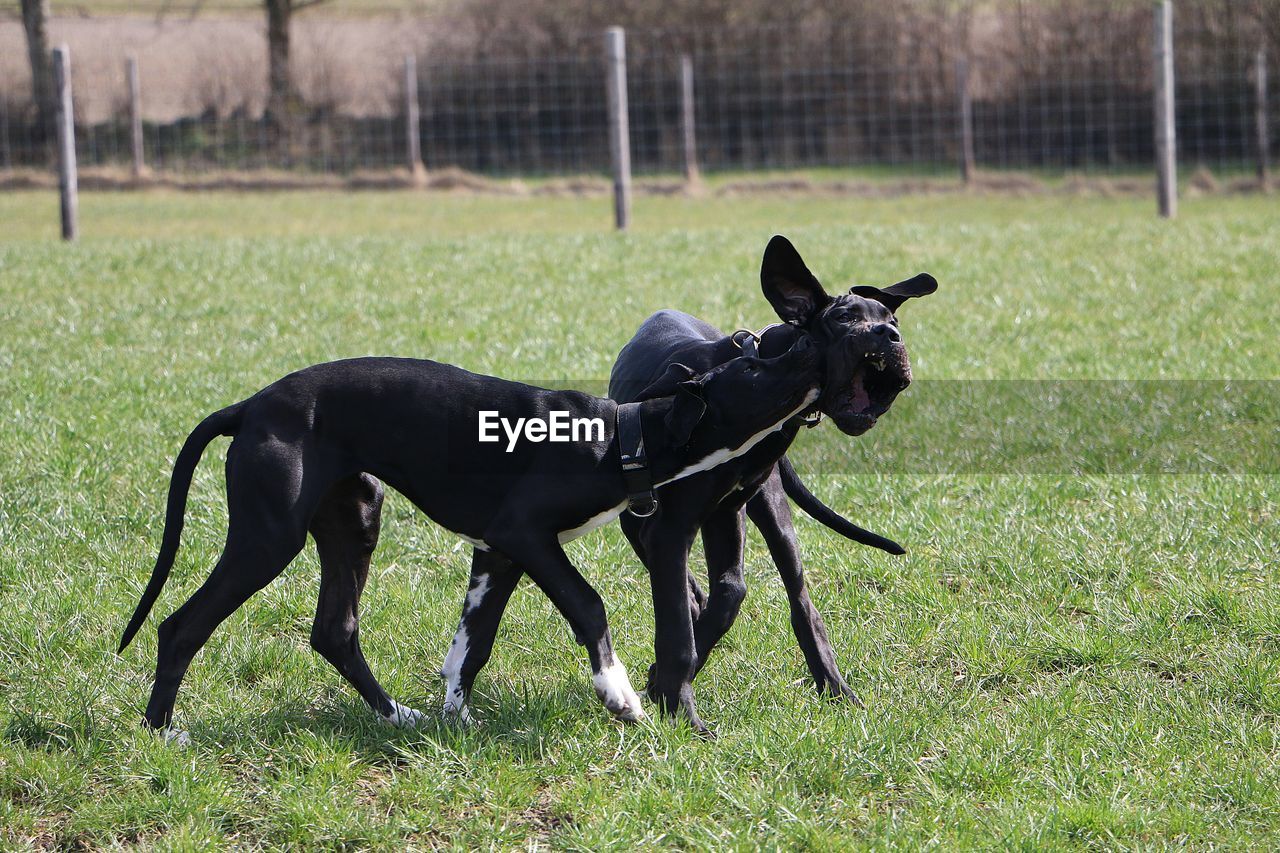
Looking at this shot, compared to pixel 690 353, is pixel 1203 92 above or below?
above

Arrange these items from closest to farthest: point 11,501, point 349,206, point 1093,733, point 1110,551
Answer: point 1093,733, point 1110,551, point 11,501, point 349,206

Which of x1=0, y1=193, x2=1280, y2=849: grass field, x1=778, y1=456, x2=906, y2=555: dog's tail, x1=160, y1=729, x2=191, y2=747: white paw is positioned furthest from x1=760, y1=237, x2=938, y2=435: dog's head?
x1=160, y1=729, x2=191, y2=747: white paw

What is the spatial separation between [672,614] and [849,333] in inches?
35.9

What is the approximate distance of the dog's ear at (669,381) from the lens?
3832 millimetres

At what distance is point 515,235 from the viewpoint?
43.5 feet

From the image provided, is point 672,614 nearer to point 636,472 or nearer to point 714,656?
point 636,472

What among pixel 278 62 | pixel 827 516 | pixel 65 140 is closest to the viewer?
pixel 827 516

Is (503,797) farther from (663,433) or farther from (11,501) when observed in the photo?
(11,501)

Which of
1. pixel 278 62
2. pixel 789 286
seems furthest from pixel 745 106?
pixel 789 286

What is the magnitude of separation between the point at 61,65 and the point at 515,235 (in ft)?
14.7

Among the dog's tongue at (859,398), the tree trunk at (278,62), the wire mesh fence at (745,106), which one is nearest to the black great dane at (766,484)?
the dog's tongue at (859,398)

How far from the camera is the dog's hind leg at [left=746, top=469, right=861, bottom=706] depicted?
4066mm

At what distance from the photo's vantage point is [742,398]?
355 centimetres

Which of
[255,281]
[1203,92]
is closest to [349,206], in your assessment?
[255,281]
